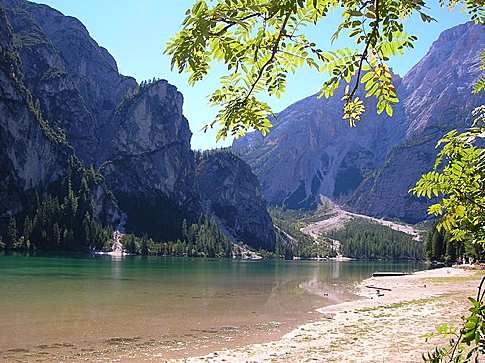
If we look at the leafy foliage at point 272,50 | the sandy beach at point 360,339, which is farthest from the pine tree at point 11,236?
the leafy foliage at point 272,50

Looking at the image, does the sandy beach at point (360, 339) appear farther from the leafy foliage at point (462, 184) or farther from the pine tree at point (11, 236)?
the pine tree at point (11, 236)

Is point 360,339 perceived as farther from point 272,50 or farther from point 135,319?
point 272,50

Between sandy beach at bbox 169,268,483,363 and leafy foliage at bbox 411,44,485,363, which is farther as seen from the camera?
sandy beach at bbox 169,268,483,363

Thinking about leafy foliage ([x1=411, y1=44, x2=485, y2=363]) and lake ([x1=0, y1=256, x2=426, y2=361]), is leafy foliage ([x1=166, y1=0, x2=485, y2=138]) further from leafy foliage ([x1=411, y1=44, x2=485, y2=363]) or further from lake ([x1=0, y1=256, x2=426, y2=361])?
lake ([x1=0, y1=256, x2=426, y2=361])

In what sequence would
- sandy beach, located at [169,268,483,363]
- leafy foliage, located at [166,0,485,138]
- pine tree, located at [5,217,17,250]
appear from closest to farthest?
leafy foliage, located at [166,0,485,138] < sandy beach, located at [169,268,483,363] < pine tree, located at [5,217,17,250]

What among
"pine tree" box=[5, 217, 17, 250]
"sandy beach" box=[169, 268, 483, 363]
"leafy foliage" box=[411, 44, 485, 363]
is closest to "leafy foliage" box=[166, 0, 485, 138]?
"leafy foliage" box=[411, 44, 485, 363]

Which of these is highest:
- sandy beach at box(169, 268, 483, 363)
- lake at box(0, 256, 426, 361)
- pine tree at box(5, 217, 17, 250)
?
pine tree at box(5, 217, 17, 250)

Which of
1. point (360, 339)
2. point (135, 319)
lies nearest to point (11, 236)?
point (135, 319)

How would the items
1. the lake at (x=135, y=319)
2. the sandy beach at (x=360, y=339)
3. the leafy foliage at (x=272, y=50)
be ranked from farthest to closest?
1. the lake at (x=135, y=319)
2. the sandy beach at (x=360, y=339)
3. the leafy foliage at (x=272, y=50)

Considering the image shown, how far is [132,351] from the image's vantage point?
76.0 ft

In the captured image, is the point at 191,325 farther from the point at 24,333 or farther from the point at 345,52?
the point at 345,52

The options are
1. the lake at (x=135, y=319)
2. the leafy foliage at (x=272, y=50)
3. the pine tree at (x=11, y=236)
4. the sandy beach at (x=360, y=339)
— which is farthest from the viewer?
the pine tree at (x=11, y=236)

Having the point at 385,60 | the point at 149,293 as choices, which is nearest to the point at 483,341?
the point at 385,60

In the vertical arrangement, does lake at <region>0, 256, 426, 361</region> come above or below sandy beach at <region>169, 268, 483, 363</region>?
below
